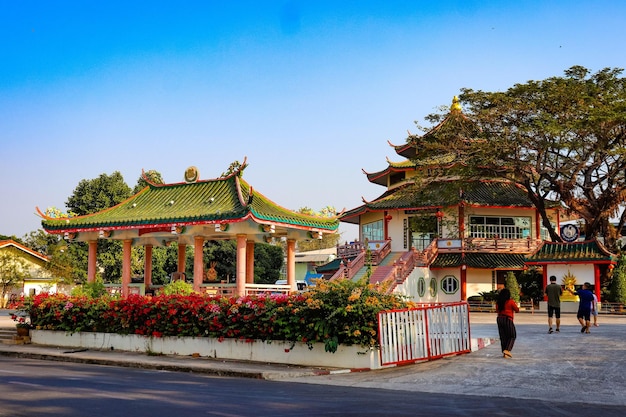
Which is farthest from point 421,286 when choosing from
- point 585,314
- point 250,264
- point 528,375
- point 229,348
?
point 528,375

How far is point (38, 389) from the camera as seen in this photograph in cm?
1132

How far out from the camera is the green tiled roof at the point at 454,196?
39906 millimetres

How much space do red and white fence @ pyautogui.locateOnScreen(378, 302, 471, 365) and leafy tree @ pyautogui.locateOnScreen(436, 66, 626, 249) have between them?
19.8m

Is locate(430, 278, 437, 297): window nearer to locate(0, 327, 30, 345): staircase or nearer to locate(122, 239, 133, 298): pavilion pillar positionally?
locate(122, 239, 133, 298): pavilion pillar

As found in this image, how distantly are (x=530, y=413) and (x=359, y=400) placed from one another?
8.59 ft

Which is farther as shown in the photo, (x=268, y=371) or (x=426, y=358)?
(x=426, y=358)

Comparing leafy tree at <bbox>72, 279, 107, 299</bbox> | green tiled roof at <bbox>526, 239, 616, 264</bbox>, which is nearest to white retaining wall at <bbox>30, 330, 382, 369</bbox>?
leafy tree at <bbox>72, 279, 107, 299</bbox>

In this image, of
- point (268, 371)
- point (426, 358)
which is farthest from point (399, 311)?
point (268, 371)

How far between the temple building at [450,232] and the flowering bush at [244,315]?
1838cm

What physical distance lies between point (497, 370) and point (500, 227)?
3096 cm

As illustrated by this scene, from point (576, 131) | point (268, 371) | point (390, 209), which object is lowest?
point (268, 371)

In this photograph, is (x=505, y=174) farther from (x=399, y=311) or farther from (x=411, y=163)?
(x=399, y=311)

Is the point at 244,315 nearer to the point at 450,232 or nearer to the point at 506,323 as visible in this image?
the point at 506,323

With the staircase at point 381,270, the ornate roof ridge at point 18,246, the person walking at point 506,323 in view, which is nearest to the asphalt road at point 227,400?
the person walking at point 506,323
